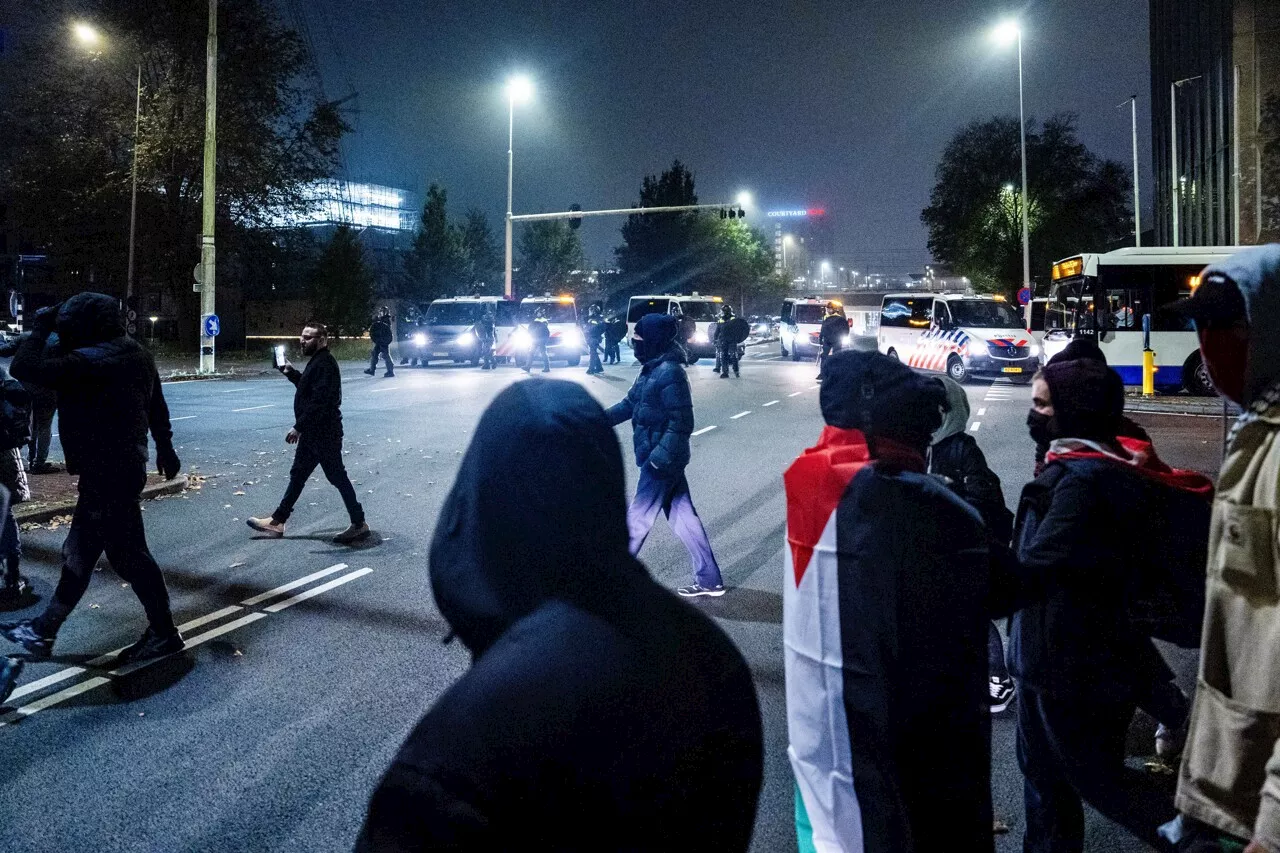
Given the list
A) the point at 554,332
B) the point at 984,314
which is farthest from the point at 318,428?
the point at 554,332

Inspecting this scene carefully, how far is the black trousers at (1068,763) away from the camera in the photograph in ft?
10.4

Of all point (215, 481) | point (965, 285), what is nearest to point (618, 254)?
point (965, 285)

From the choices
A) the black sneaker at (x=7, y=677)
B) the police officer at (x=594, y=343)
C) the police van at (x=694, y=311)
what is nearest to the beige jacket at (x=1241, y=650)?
the black sneaker at (x=7, y=677)

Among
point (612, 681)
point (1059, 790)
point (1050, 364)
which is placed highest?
point (1050, 364)

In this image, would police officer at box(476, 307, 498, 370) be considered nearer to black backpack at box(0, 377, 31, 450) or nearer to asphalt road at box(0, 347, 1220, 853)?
asphalt road at box(0, 347, 1220, 853)

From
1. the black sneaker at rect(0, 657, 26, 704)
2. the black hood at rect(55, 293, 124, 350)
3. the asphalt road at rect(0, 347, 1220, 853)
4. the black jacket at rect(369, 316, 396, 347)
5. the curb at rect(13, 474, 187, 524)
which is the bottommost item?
the asphalt road at rect(0, 347, 1220, 853)

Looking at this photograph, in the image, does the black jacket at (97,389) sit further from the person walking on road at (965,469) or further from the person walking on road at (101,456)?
the person walking on road at (965,469)

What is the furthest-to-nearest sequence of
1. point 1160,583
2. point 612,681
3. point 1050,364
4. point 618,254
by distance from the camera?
point 618,254 → point 1050,364 → point 1160,583 → point 612,681

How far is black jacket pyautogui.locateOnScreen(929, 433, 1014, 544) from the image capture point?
4348mm

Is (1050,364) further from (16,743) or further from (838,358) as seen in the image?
(16,743)

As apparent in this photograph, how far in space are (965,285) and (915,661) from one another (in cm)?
7183

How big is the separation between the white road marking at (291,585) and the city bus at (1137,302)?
20765 mm

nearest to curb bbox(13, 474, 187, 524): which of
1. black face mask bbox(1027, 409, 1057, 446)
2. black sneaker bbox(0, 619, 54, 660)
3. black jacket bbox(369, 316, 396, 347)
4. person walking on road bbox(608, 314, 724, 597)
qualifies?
black sneaker bbox(0, 619, 54, 660)

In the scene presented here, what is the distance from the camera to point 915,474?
2664mm
